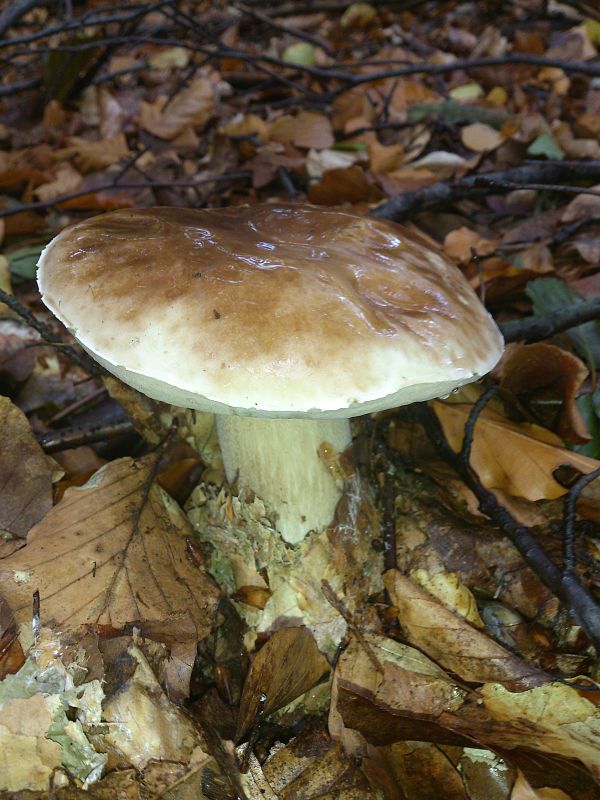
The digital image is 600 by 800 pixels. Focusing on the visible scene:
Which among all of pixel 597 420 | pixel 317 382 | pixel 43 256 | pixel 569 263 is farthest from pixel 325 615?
pixel 569 263

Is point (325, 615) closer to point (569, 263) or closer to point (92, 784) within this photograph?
point (92, 784)

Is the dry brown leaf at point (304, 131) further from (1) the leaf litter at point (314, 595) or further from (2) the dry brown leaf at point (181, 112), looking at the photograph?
(1) the leaf litter at point (314, 595)

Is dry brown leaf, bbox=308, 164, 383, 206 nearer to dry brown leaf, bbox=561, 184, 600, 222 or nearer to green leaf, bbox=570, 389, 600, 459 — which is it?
dry brown leaf, bbox=561, 184, 600, 222

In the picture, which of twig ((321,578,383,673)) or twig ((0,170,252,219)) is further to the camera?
twig ((0,170,252,219))

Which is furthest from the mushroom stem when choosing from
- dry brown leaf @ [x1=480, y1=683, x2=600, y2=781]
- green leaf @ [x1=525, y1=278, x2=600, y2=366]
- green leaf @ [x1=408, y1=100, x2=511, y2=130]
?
green leaf @ [x1=408, y1=100, x2=511, y2=130]

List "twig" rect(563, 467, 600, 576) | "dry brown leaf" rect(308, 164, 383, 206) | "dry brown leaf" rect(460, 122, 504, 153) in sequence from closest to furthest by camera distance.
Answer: "twig" rect(563, 467, 600, 576)
"dry brown leaf" rect(308, 164, 383, 206)
"dry brown leaf" rect(460, 122, 504, 153)

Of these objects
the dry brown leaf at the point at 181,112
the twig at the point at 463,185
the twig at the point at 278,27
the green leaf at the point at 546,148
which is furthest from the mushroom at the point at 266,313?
the twig at the point at 278,27

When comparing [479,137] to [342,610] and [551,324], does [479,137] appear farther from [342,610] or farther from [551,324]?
[342,610]
